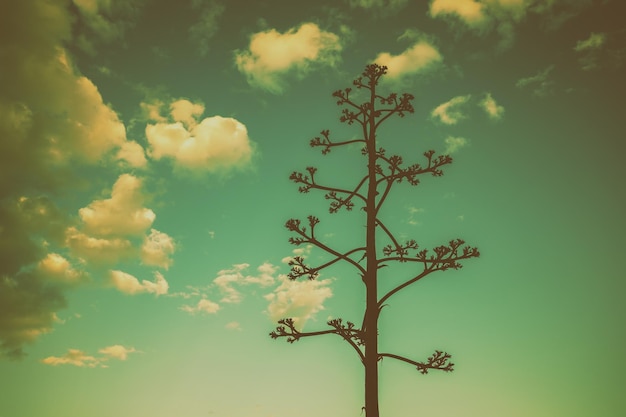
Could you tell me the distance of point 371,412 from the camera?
686 centimetres

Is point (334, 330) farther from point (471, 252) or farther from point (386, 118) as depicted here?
point (386, 118)

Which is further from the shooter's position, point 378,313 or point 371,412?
point 378,313

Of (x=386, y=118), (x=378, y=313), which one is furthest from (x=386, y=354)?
(x=386, y=118)

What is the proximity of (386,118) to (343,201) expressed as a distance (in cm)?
214

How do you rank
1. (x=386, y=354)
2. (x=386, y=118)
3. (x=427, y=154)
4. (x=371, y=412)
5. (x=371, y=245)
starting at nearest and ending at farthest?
1. (x=371, y=412)
2. (x=386, y=354)
3. (x=371, y=245)
4. (x=427, y=154)
5. (x=386, y=118)

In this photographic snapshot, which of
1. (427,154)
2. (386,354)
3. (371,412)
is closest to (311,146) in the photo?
(427,154)

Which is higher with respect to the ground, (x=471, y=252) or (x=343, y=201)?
(x=343, y=201)

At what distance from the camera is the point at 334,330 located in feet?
24.7

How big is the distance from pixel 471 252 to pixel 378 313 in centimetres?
218

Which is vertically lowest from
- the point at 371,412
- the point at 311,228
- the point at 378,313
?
the point at 371,412

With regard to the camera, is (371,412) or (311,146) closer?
(371,412)

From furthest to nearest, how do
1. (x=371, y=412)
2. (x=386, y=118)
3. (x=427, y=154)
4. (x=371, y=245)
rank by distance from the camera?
(x=386, y=118) → (x=427, y=154) → (x=371, y=245) → (x=371, y=412)

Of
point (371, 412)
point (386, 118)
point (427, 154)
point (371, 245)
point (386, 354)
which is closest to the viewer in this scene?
point (371, 412)

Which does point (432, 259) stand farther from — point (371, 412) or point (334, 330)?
point (371, 412)
